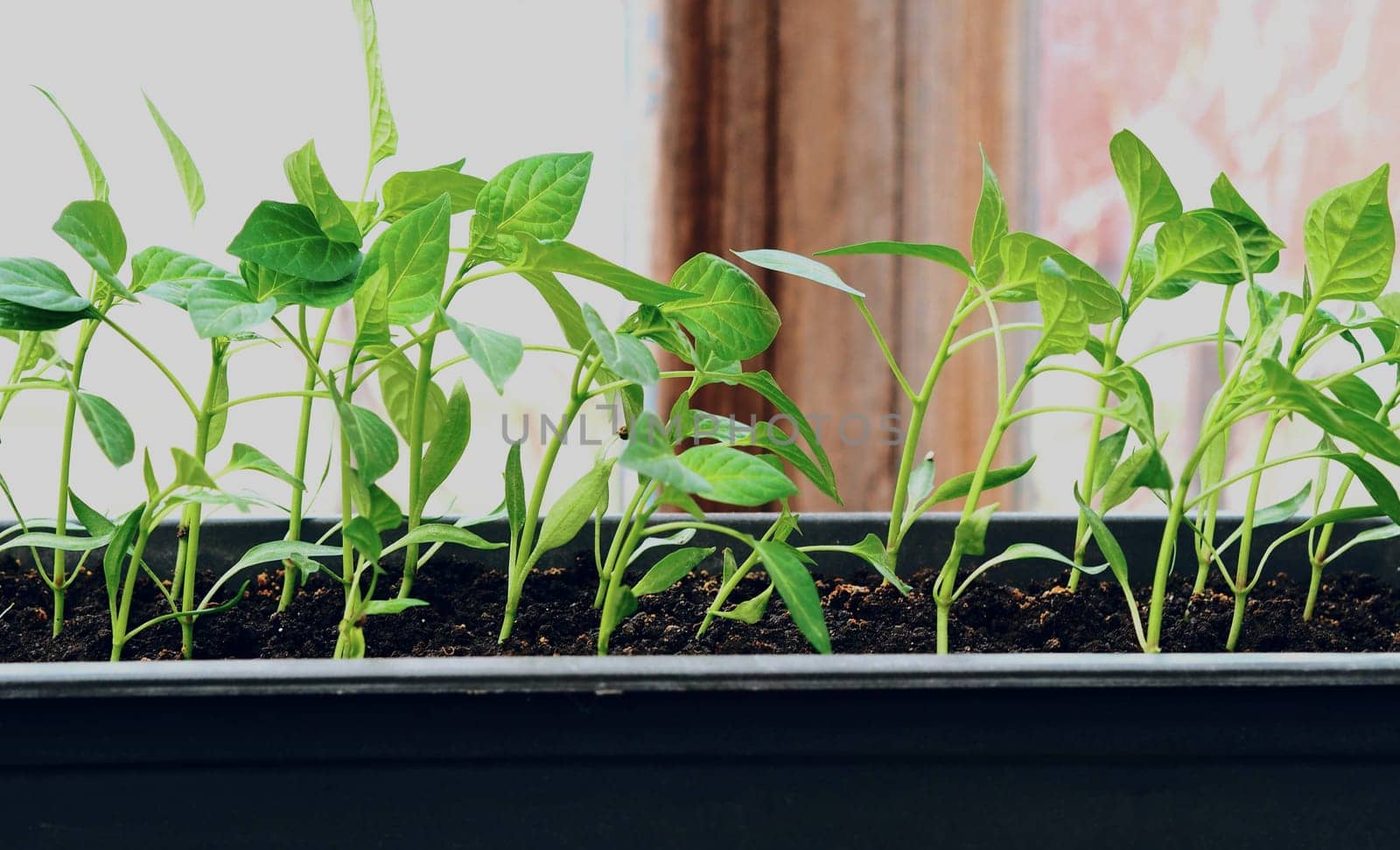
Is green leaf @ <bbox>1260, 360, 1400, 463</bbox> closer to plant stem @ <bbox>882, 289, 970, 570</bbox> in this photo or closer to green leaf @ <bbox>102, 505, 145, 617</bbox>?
plant stem @ <bbox>882, 289, 970, 570</bbox>

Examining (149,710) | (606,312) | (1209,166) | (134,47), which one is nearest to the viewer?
(149,710)

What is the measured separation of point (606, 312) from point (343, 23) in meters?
0.47

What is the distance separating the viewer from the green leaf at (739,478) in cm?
38

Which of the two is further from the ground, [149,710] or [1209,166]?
[1209,166]

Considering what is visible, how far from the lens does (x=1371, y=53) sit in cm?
151

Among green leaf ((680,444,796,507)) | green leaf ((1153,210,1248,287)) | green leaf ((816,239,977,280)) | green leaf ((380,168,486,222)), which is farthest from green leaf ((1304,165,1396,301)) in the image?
green leaf ((380,168,486,222))

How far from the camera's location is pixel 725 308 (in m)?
0.46

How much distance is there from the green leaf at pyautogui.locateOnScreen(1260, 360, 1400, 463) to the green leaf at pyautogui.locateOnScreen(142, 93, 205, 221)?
44 centimetres

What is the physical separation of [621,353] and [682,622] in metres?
0.19

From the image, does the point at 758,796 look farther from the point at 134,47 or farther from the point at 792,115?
the point at 134,47

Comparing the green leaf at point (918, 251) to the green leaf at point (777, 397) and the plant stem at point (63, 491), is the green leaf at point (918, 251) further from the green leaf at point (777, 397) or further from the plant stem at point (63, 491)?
the plant stem at point (63, 491)

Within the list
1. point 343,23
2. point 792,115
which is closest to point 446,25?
point 343,23

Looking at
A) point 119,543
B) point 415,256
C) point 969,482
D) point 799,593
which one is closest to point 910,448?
point 969,482

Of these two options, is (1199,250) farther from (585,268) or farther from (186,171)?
(186,171)
